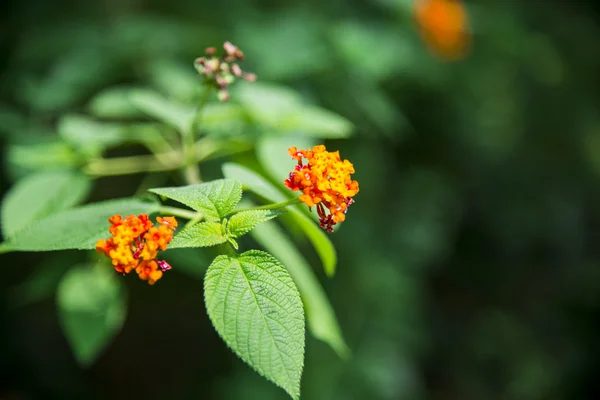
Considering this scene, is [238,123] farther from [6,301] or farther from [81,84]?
[6,301]

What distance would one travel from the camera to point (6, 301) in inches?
105

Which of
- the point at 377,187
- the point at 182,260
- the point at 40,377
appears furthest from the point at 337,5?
the point at 40,377

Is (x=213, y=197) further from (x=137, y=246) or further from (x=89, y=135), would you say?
(x=89, y=135)

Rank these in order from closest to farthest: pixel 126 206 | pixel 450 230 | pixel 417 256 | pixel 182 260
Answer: pixel 126 206
pixel 182 260
pixel 417 256
pixel 450 230

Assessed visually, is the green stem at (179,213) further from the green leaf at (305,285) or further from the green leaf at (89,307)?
the green leaf at (89,307)

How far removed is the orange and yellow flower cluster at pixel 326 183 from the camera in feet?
→ 2.26

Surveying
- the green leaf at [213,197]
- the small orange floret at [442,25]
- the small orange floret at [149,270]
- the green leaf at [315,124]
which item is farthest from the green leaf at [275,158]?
the small orange floret at [442,25]

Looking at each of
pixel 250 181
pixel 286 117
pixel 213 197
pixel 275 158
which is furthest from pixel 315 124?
pixel 213 197

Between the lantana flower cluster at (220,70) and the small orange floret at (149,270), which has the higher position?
the lantana flower cluster at (220,70)

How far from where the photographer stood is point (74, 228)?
776mm

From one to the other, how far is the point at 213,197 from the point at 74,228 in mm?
215

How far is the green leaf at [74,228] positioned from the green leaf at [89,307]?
1.46 ft

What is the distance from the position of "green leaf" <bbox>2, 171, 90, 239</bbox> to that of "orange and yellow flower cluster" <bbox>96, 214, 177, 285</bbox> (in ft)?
1.15

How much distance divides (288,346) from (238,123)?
775mm
